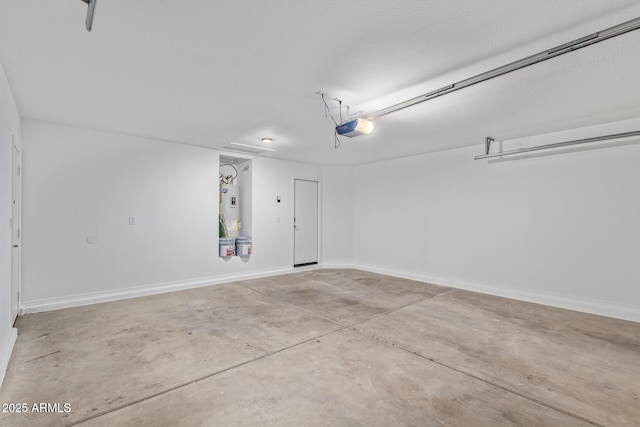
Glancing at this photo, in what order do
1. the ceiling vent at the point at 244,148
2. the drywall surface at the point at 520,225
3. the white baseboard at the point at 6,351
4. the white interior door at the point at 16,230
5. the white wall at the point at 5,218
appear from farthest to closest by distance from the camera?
the ceiling vent at the point at 244,148, the drywall surface at the point at 520,225, the white interior door at the point at 16,230, the white wall at the point at 5,218, the white baseboard at the point at 6,351

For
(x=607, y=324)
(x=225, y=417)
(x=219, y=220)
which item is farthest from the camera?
(x=219, y=220)

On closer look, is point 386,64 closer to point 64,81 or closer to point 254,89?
point 254,89

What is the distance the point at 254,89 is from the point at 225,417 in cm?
271

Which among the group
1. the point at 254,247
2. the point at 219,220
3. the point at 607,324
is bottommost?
the point at 607,324

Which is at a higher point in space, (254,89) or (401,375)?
(254,89)

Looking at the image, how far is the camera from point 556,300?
4203 mm

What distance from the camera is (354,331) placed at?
3.23 meters

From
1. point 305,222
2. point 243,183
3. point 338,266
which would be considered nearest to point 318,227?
point 305,222

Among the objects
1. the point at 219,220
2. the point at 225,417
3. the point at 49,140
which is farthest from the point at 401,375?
the point at 49,140

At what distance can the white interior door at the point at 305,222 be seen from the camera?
684 centimetres

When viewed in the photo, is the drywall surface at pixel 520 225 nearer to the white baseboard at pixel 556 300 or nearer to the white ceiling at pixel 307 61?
the white baseboard at pixel 556 300

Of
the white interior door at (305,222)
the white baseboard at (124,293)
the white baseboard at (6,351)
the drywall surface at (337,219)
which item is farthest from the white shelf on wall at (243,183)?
the white baseboard at (6,351)

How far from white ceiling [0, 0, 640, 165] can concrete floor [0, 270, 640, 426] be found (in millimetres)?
2514

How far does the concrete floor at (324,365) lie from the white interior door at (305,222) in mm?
2737
